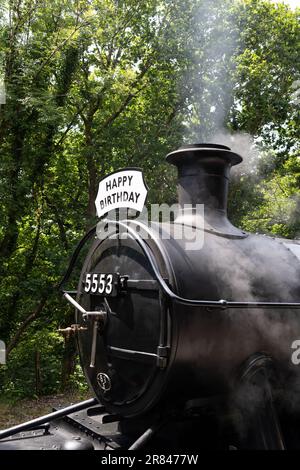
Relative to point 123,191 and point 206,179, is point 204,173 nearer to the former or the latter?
point 206,179

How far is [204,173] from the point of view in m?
3.78

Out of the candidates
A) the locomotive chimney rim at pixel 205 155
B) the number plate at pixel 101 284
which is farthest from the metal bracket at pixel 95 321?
the locomotive chimney rim at pixel 205 155

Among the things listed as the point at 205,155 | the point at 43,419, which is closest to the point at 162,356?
the point at 43,419

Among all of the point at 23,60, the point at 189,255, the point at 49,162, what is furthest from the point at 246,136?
the point at 189,255

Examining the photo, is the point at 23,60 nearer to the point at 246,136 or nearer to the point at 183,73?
the point at 183,73

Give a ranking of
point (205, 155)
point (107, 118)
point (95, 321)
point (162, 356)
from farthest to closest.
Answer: point (107, 118) → point (205, 155) → point (95, 321) → point (162, 356)

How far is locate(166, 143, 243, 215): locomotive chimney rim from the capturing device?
376 centimetres

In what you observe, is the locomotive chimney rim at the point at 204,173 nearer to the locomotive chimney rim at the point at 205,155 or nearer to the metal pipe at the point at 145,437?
the locomotive chimney rim at the point at 205,155

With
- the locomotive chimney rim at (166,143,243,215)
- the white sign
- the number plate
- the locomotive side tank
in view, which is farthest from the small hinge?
the locomotive chimney rim at (166,143,243,215)

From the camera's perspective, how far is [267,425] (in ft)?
Answer: 9.98

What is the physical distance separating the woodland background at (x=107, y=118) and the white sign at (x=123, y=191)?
213 inches

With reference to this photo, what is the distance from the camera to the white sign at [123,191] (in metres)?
3.28

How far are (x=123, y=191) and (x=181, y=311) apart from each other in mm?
982

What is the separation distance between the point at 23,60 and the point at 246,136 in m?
6.52
